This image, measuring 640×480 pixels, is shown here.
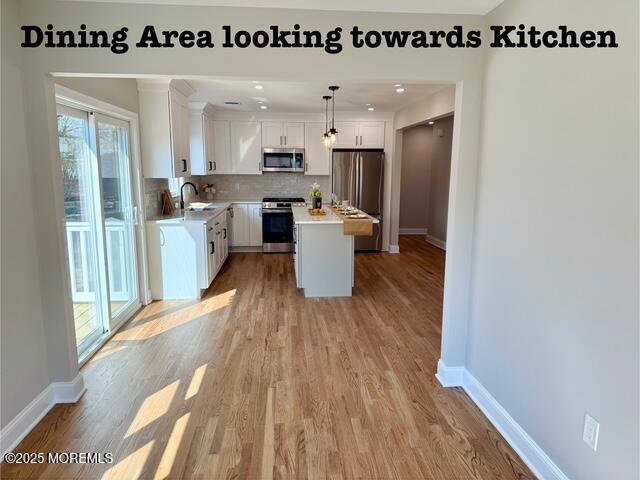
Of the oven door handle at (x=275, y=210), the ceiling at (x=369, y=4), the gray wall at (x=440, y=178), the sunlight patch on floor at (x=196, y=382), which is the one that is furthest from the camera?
the gray wall at (x=440, y=178)

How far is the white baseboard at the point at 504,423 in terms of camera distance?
1.95 metres

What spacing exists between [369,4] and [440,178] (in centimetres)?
607

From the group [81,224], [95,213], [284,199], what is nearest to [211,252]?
[95,213]

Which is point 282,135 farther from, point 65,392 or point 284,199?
point 65,392

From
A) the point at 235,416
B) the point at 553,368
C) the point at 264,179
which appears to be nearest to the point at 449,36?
the point at 553,368

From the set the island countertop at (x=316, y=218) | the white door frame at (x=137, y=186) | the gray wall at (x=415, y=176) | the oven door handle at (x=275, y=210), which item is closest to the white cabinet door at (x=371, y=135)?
the oven door handle at (x=275, y=210)

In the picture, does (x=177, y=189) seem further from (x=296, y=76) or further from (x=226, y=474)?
(x=226, y=474)

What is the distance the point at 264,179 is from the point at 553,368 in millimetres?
6148

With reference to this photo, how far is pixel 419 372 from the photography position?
302 cm

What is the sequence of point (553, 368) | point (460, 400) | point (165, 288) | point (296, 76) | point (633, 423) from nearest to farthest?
point (633, 423), point (553, 368), point (296, 76), point (460, 400), point (165, 288)

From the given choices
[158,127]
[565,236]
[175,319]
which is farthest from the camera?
[158,127]

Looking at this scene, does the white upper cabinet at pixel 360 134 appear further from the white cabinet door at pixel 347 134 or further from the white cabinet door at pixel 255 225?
the white cabinet door at pixel 255 225

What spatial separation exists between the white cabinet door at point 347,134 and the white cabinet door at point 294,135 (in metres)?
0.64

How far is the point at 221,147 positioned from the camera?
693 centimetres
